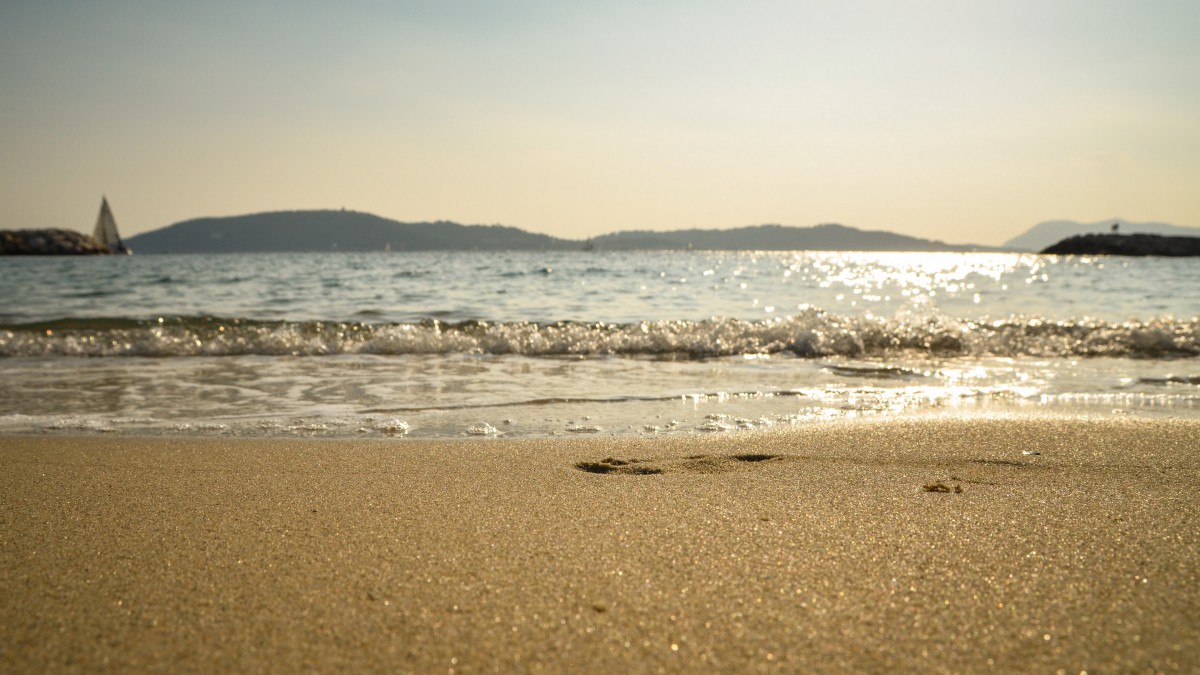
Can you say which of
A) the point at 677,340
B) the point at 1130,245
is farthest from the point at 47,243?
the point at 1130,245

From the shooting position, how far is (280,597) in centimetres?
186

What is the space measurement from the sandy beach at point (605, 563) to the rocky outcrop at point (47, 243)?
8308 centimetres

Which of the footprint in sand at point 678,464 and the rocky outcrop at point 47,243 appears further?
the rocky outcrop at point 47,243

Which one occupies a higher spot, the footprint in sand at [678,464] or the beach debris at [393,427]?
the footprint in sand at [678,464]

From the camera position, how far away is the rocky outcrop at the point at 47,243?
68.6 m

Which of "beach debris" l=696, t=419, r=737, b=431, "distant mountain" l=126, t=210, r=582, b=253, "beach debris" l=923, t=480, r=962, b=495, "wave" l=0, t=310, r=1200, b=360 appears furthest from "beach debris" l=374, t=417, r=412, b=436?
"distant mountain" l=126, t=210, r=582, b=253

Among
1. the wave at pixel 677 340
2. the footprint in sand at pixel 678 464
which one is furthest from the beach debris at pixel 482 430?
the wave at pixel 677 340

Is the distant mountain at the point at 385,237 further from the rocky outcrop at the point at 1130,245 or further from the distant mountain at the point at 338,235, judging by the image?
the rocky outcrop at the point at 1130,245

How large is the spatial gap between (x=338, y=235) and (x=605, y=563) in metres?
102

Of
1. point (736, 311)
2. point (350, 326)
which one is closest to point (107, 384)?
point (350, 326)

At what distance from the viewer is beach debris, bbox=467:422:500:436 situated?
4.35 metres

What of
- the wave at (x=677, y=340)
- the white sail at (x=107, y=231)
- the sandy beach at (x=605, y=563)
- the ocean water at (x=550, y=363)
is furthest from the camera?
the white sail at (x=107, y=231)

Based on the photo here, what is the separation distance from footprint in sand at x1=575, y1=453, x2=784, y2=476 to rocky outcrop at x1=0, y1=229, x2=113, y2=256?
83419 mm

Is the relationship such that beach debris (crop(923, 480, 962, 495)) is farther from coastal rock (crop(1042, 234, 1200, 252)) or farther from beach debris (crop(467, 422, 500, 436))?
coastal rock (crop(1042, 234, 1200, 252))
